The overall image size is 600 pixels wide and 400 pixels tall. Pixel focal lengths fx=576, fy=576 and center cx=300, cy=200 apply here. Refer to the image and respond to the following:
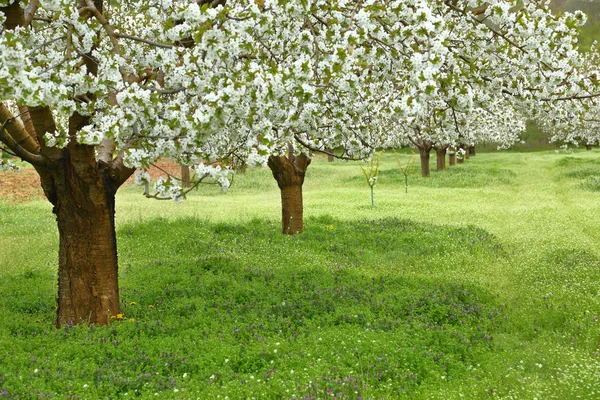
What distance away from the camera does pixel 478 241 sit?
19.1m

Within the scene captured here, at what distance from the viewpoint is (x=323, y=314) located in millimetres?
11422

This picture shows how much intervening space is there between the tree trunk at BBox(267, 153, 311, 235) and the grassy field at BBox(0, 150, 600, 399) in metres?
0.87

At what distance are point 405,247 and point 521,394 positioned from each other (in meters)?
10.3

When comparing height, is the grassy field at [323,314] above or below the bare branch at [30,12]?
below

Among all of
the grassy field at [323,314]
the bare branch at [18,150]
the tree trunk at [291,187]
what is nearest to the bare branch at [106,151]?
the bare branch at [18,150]

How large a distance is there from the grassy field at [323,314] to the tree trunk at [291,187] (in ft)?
2.84

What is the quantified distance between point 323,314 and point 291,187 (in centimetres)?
948

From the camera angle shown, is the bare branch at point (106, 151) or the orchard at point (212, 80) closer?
the orchard at point (212, 80)

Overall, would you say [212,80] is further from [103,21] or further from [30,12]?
[30,12]

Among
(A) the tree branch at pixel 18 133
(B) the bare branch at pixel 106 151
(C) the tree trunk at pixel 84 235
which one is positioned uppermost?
(A) the tree branch at pixel 18 133

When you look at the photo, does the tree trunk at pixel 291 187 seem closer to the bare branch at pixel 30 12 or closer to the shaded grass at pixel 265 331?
the shaded grass at pixel 265 331

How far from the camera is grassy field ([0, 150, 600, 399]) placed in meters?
8.34

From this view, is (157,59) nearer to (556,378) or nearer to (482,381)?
(482,381)

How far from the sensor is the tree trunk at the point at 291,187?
20281mm
